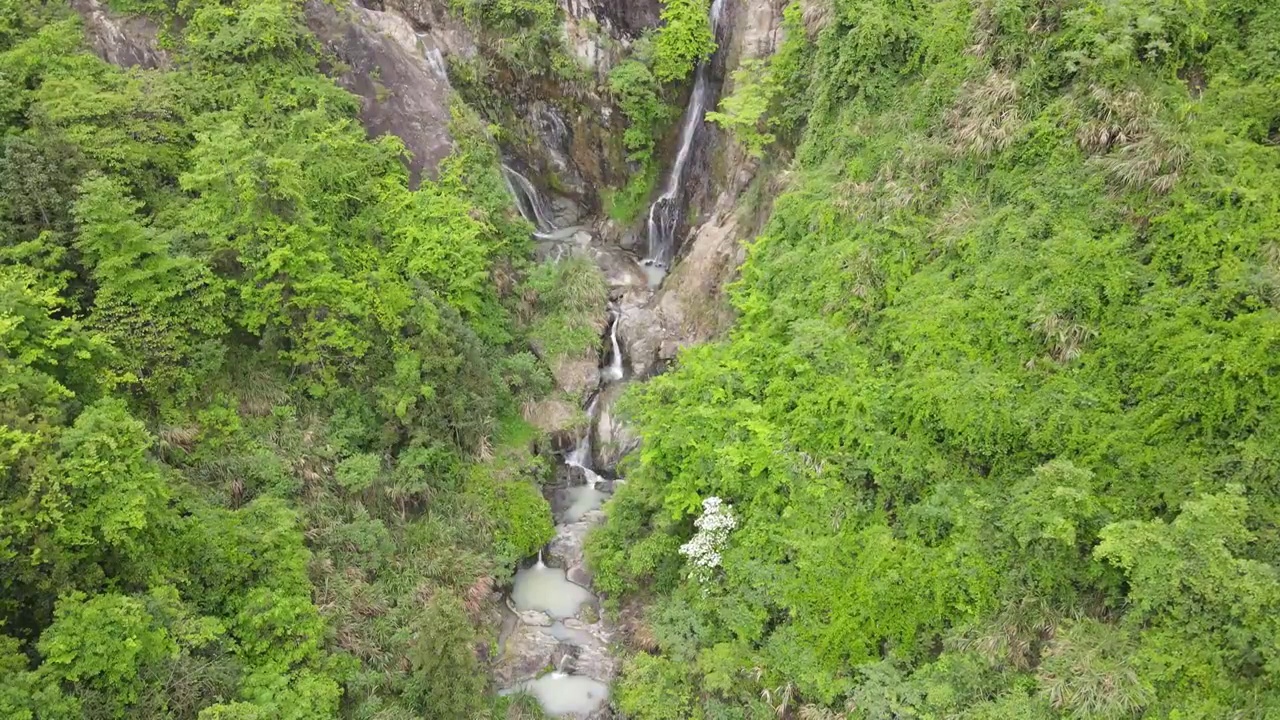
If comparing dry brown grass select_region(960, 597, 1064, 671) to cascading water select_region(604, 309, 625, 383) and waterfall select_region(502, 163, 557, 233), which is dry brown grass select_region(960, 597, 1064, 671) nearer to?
cascading water select_region(604, 309, 625, 383)

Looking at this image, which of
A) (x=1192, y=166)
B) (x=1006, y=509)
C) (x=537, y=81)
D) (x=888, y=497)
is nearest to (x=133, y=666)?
(x=888, y=497)

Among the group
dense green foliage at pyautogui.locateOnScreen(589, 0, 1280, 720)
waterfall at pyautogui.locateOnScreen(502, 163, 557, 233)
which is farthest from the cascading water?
waterfall at pyautogui.locateOnScreen(502, 163, 557, 233)

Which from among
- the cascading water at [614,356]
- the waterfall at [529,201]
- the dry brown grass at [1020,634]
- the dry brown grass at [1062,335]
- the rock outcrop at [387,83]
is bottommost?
the cascading water at [614,356]

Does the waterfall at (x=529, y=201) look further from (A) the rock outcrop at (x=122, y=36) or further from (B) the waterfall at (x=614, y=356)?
(A) the rock outcrop at (x=122, y=36)

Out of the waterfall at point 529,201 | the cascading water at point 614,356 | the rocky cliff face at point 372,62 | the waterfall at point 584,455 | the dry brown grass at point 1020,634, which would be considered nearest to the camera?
the dry brown grass at point 1020,634

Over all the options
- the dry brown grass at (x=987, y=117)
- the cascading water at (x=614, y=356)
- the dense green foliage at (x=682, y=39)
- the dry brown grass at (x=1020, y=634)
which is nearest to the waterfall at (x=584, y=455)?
the cascading water at (x=614, y=356)

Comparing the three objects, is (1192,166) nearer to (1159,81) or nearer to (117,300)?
(1159,81)

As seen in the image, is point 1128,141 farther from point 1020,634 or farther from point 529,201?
point 529,201
